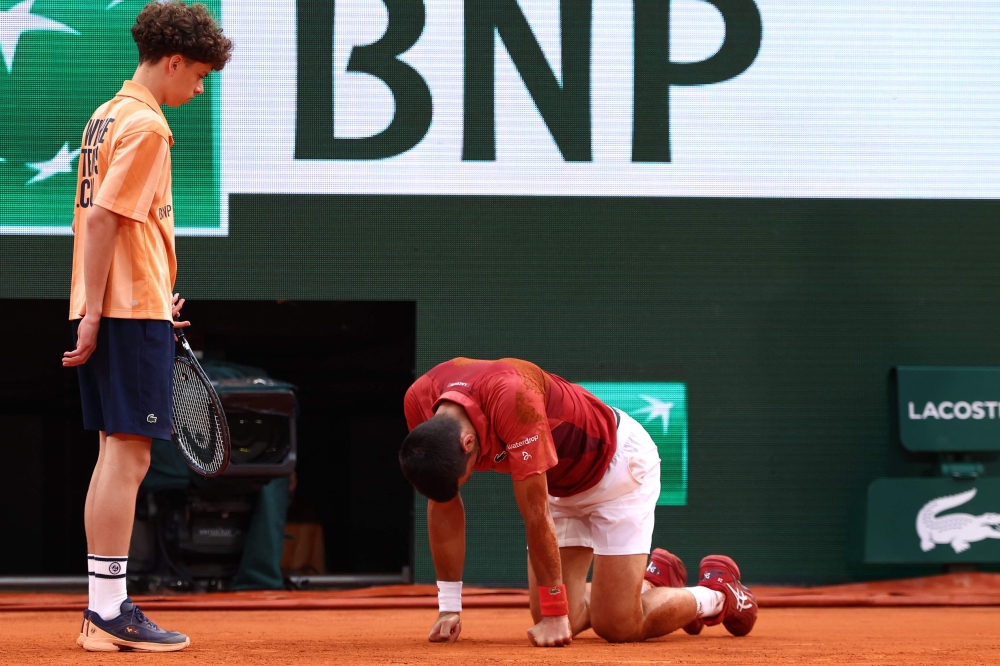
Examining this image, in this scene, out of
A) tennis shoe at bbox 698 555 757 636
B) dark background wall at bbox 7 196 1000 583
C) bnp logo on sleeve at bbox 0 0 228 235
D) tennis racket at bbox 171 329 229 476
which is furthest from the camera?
dark background wall at bbox 7 196 1000 583

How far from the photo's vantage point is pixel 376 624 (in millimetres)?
5023

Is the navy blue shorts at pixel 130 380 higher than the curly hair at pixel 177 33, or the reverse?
the curly hair at pixel 177 33

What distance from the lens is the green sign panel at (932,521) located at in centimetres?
647

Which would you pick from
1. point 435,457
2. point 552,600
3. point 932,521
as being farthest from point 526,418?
point 932,521

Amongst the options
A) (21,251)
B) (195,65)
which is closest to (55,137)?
(21,251)

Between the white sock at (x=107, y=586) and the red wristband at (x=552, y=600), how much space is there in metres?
1.15

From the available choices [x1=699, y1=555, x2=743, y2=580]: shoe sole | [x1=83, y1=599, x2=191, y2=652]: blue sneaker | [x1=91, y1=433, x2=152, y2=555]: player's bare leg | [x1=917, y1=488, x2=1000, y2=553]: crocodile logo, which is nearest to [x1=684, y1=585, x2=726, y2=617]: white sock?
[x1=699, y1=555, x2=743, y2=580]: shoe sole

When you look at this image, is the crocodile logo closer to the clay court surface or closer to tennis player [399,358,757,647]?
the clay court surface

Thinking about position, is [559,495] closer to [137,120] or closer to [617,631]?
[617,631]

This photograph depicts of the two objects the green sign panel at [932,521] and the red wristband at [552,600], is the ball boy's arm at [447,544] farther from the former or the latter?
the green sign panel at [932,521]

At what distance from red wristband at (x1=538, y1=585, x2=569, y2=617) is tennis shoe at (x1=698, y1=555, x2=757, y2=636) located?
0.94 meters

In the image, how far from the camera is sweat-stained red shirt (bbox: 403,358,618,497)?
3340 millimetres

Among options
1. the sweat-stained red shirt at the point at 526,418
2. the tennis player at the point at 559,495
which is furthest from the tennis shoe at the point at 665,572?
the sweat-stained red shirt at the point at 526,418

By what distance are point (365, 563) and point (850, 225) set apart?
4.92m
